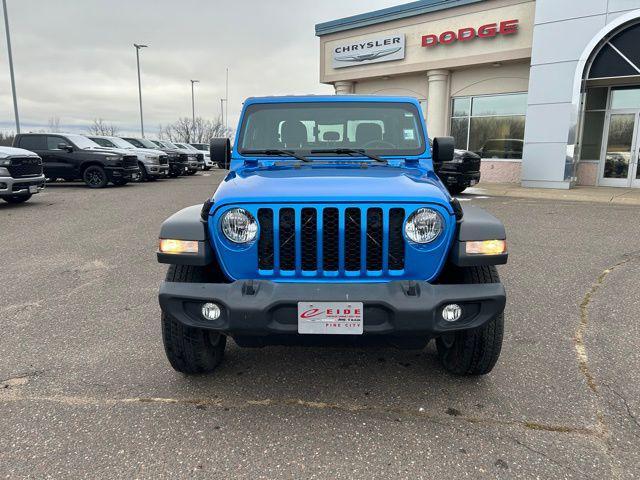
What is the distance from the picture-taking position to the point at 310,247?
2623 millimetres

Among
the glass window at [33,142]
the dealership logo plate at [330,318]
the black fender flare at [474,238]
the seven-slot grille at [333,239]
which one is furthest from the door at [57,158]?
the black fender flare at [474,238]

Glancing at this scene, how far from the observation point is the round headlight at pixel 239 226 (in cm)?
262

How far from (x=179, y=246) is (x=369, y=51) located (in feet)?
64.1

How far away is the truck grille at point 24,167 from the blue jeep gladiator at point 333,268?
939 cm

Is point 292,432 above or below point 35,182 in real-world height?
below

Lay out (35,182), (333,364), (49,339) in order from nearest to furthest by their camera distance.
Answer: (333,364), (49,339), (35,182)

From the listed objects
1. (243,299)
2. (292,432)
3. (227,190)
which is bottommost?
(292,432)

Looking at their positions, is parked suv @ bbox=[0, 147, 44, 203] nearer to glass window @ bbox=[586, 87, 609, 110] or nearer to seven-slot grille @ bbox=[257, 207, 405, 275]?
seven-slot grille @ bbox=[257, 207, 405, 275]

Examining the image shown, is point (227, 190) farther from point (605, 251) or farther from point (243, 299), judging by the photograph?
point (605, 251)

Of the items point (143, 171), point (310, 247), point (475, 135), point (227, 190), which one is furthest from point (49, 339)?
point (475, 135)

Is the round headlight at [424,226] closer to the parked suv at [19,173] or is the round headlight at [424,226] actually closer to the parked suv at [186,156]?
the parked suv at [19,173]

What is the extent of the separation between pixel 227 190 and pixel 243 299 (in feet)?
2.34

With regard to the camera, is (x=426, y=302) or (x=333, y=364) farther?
(x=333, y=364)

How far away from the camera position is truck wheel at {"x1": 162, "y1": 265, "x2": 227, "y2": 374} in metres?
2.77
